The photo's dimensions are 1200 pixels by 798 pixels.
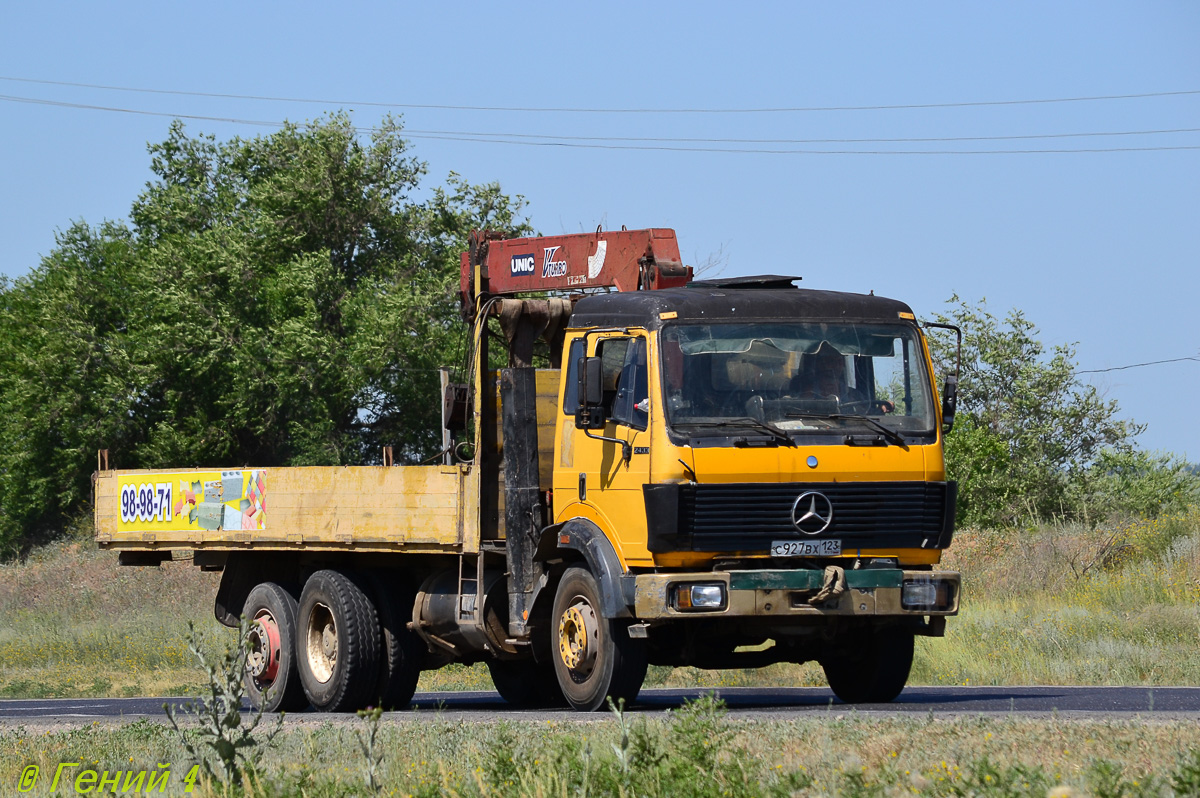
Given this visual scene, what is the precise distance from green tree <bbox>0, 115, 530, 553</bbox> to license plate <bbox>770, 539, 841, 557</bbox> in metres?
34.3

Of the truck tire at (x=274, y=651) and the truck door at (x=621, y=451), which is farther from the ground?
the truck door at (x=621, y=451)

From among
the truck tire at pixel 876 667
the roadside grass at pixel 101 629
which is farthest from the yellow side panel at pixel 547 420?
the roadside grass at pixel 101 629

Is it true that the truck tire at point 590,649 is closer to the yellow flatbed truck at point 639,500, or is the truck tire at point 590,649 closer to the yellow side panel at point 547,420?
the yellow flatbed truck at point 639,500

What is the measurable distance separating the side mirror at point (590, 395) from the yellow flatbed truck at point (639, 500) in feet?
0.05

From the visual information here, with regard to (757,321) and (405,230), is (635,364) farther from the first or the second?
(405,230)

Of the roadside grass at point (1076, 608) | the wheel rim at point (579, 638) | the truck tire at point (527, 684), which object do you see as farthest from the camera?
the roadside grass at point (1076, 608)

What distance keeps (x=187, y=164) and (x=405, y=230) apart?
477 inches

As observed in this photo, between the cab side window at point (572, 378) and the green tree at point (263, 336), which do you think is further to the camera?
the green tree at point (263, 336)

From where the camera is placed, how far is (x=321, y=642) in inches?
560

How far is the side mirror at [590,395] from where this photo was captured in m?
10.9

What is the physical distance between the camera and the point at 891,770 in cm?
686

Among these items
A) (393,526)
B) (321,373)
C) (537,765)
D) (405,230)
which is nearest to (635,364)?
(393,526)

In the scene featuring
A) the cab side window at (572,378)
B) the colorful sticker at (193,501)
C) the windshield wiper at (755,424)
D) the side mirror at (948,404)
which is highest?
the cab side window at (572,378)

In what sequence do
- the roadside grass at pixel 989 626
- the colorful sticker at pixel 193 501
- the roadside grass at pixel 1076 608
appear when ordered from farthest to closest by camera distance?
the roadside grass at pixel 989 626
the roadside grass at pixel 1076 608
the colorful sticker at pixel 193 501
